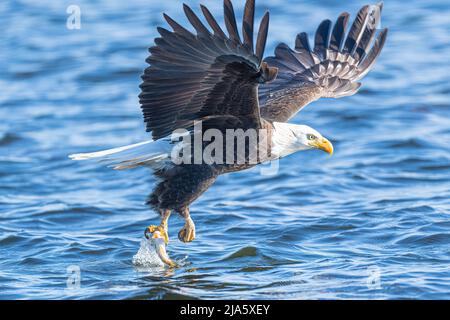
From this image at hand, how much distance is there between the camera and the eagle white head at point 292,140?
7.31 m

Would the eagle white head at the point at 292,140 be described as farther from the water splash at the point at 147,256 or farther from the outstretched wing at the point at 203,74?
the water splash at the point at 147,256

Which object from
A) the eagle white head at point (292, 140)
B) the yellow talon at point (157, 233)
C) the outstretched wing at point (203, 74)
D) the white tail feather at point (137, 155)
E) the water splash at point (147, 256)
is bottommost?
the water splash at point (147, 256)

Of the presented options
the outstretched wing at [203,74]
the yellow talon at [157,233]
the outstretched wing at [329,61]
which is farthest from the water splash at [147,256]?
the outstretched wing at [329,61]

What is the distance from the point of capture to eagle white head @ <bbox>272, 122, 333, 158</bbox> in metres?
7.31

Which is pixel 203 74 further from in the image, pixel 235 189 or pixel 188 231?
pixel 235 189

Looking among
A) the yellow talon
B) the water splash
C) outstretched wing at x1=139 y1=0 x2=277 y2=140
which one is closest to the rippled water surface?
the water splash

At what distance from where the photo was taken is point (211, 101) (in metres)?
6.85

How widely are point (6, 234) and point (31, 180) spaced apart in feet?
7.54

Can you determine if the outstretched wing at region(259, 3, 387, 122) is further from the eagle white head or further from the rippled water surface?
the rippled water surface

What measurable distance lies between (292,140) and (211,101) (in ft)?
3.09

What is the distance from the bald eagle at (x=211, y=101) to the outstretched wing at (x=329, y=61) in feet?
0.04

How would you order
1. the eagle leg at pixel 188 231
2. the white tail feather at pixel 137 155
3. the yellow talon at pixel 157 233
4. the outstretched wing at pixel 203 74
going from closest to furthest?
the outstretched wing at pixel 203 74 → the white tail feather at pixel 137 155 → the yellow talon at pixel 157 233 → the eagle leg at pixel 188 231

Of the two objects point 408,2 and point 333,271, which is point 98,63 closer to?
point 408,2

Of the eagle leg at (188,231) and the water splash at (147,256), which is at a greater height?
the eagle leg at (188,231)
